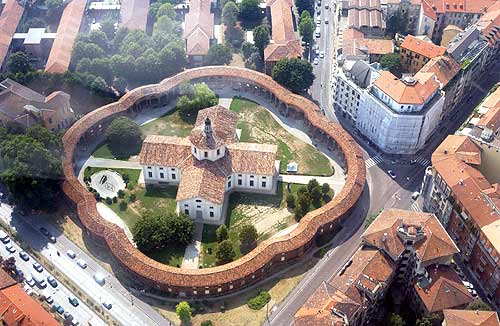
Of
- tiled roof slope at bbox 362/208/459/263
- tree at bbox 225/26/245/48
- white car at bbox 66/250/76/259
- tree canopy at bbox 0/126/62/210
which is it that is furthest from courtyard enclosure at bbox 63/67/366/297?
tree at bbox 225/26/245/48

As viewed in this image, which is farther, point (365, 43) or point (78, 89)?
point (365, 43)

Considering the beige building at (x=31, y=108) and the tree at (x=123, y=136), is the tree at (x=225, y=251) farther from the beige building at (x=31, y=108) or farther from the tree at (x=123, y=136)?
the beige building at (x=31, y=108)

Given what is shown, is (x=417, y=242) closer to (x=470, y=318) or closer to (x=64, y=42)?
(x=470, y=318)

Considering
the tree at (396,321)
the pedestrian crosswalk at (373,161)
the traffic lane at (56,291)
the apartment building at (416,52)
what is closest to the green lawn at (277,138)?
the pedestrian crosswalk at (373,161)

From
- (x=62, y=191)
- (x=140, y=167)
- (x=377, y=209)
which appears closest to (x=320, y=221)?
(x=377, y=209)

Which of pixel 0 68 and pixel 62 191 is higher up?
pixel 0 68

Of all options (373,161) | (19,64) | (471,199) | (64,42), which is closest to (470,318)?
(471,199)

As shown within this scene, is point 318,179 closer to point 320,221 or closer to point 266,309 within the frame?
point 320,221
